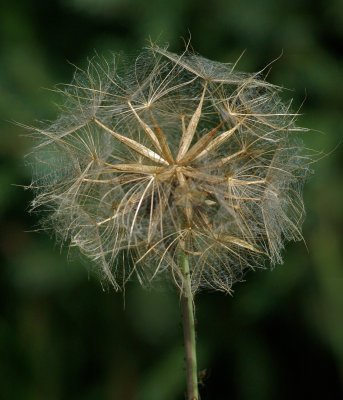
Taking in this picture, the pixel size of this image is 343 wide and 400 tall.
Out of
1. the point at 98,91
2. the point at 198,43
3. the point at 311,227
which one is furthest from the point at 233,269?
the point at 198,43

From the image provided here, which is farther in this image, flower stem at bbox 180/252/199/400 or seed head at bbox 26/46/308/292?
seed head at bbox 26/46/308/292

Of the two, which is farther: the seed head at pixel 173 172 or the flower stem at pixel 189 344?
the seed head at pixel 173 172

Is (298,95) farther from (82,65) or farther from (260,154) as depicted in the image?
(260,154)

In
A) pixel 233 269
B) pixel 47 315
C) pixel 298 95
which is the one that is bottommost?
pixel 233 269

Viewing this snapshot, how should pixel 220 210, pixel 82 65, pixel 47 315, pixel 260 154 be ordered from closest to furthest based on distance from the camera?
pixel 220 210 → pixel 260 154 → pixel 82 65 → pixel 47 315

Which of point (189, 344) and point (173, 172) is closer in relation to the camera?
point (189, 344)

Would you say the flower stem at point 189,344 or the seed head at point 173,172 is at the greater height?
the seed head at point 173,172

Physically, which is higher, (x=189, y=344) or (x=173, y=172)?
(x=173, y=172)

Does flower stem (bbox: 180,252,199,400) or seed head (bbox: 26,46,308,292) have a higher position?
seed head (bbox: 26,46,308,292)
